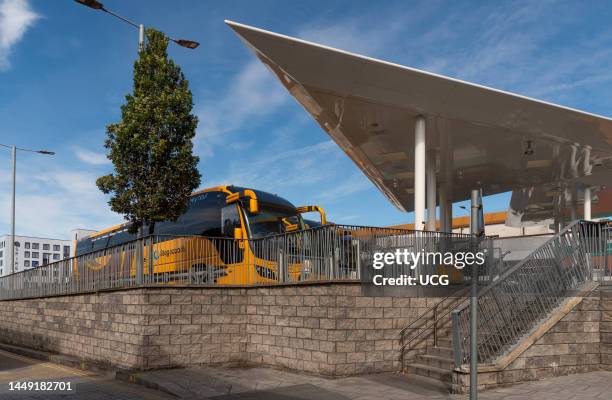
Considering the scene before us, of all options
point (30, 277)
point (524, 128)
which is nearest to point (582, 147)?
point (524, 128)

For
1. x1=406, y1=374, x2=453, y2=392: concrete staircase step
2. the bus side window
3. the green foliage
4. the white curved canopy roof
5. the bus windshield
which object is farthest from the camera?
the bus side window

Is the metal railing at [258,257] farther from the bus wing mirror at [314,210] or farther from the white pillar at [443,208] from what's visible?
the white pillar at [443,208]

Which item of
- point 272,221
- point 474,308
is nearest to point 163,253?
point 272,221

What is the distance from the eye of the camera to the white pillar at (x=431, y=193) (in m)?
18.8

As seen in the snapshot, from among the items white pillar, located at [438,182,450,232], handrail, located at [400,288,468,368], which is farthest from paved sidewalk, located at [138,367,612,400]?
white pillar, located at [438,182,450,232]

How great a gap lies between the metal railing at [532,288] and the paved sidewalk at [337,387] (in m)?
0.89

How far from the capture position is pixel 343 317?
11.3 metres

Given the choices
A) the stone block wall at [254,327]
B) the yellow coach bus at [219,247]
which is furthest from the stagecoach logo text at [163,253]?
the stone block wall at [254,327]

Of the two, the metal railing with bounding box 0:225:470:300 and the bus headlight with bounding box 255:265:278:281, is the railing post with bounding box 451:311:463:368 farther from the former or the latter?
the bus headlight with bounding box 255:265:278:281

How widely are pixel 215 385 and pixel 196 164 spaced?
21.8 ft

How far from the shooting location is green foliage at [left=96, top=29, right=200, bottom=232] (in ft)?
49.5

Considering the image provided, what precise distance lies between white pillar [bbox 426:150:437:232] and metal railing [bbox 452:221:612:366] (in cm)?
664

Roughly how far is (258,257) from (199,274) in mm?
1449

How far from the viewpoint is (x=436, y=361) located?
11.4 m
